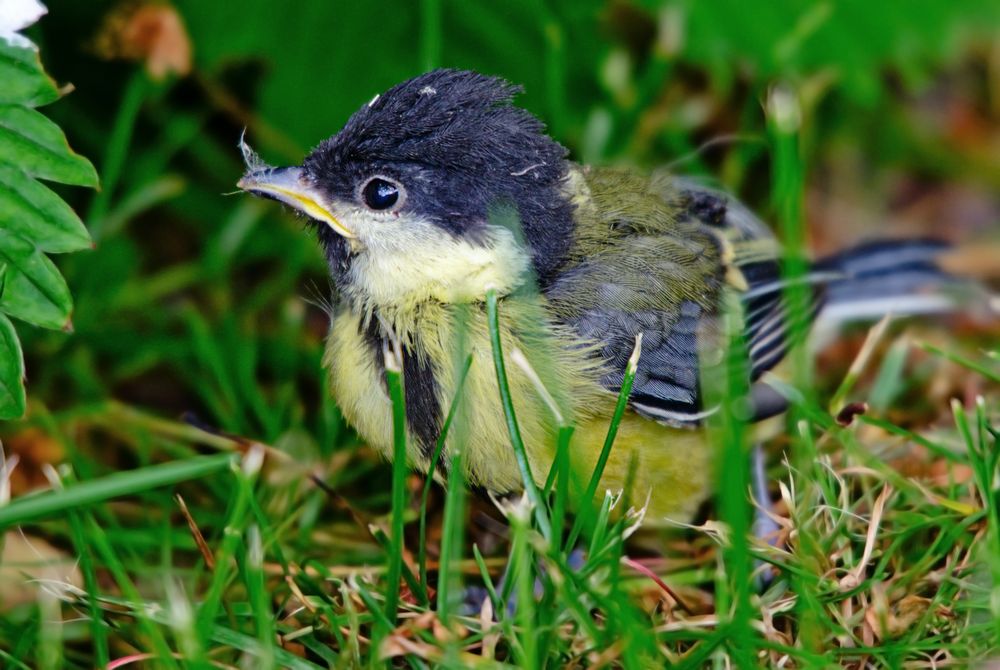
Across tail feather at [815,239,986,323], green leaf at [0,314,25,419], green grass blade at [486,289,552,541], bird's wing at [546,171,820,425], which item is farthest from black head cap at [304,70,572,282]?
tail feather at [815,239,986,323]

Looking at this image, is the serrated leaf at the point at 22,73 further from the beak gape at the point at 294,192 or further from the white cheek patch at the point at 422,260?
the white cheek patch at the point at 422,260

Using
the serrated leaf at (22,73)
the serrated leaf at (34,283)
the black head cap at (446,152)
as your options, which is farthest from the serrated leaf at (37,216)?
the black head cap at (446,152)

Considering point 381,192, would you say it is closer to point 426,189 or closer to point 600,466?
point 426,189

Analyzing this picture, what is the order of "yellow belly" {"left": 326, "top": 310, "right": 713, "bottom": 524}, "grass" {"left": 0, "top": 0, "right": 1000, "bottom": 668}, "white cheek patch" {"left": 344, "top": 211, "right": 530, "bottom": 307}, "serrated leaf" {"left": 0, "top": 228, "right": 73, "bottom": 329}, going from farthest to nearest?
"white cheek patch" {"left": 344, "top": 211, "right": 530, "bottom": 307}, "yellow belly" {"left": 326, "top": 310, "right": 713, "bottom": 524}, "serrated leaf" {"left": 0, "top": 228, "right": 73, "bottom": 329}, "grass" {"left": 0, "top": 0, "right": 1000, "bottom": 668}

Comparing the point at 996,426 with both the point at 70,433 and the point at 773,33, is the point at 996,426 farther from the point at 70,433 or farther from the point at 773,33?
the point at 70,433

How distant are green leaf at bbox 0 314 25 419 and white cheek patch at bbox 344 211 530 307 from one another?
62cm

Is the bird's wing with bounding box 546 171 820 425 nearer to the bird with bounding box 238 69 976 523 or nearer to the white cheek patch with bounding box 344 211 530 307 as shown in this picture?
the bird with bounding box 238 69 976 523

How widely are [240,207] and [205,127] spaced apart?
0.34 meters

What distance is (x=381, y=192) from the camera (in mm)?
2113

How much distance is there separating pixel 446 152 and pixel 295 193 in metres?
0.29

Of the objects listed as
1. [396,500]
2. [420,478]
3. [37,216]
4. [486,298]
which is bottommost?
[420,478]

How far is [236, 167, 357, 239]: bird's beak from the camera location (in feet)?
6.95

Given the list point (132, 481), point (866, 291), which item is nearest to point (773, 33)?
point (866, 291)

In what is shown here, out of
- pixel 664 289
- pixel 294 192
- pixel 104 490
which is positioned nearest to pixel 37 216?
pixel 294 192
